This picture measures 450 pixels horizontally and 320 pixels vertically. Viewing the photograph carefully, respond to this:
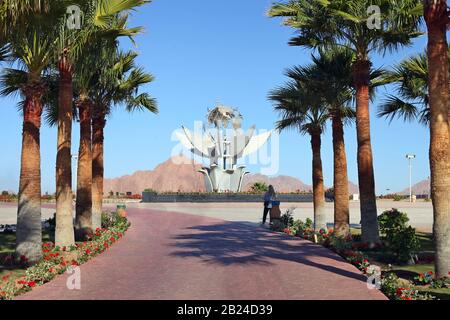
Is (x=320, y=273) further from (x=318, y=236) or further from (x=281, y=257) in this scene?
(x=318, y=236)

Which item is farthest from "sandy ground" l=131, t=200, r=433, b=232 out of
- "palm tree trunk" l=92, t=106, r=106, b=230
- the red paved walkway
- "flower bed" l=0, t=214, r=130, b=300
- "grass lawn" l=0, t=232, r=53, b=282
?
"flower bed" l=0, t=214, r=130, b=300

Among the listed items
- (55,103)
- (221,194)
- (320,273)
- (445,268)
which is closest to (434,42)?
(445,268)

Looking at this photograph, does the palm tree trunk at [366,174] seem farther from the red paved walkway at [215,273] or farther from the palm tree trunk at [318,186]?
the palm tree trunk at [318,186]

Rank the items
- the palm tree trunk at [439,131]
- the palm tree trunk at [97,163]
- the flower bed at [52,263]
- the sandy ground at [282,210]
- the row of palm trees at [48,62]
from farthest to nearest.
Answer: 1. the sandy ground at [282,210]
2. the palm tree trunk at [97,163]
3. the row of palm trees at [48,62]
4. the palm tree trunk at [439,131]
5. the flower bed at [52,263]

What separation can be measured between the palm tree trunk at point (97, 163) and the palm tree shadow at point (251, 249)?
3.23 metres

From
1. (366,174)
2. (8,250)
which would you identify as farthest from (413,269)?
(8,250)

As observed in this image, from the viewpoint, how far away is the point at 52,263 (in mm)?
10883

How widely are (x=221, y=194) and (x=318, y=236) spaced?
35.1 m

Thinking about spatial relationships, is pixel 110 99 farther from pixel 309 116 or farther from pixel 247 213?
pixel 247 213

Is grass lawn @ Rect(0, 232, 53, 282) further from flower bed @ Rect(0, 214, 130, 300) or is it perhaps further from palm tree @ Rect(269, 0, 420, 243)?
palm tree @ Rect(269, 0, 420, 243)

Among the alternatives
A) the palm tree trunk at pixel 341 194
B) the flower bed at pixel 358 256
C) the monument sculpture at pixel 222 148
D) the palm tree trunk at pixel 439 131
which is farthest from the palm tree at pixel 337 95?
the monument sculpture at pixel 222 148

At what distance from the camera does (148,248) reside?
14648 mm

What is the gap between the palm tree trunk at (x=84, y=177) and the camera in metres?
16.5

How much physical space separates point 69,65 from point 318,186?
393 inches
